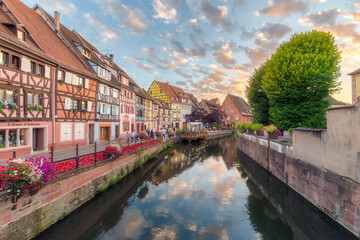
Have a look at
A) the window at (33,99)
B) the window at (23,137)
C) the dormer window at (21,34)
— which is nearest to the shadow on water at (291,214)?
the window at (23,137)

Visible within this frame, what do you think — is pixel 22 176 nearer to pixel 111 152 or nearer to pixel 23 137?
pixel 111 152

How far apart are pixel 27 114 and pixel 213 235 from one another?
46.9 ft

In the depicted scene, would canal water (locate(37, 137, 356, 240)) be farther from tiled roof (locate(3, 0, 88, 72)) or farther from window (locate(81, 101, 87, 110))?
tiled roof (locate(3, 0, 88, 72))

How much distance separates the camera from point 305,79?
541 inches

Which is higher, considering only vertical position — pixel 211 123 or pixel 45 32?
pixel 45 32

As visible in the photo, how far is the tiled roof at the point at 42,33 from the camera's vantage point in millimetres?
14273

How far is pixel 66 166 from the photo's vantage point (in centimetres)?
785

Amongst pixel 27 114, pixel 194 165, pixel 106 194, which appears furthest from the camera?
pixel 194 165

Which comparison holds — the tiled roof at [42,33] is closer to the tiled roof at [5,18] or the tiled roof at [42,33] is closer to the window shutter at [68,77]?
the window shutter at [68,77]

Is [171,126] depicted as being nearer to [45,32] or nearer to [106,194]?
[45,32]

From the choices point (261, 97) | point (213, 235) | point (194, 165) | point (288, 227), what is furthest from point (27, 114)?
point (261, 97)

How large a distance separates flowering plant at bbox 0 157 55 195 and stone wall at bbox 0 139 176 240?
0.29m

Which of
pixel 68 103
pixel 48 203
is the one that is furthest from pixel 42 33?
pixel 48 203

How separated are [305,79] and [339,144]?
8287mm
